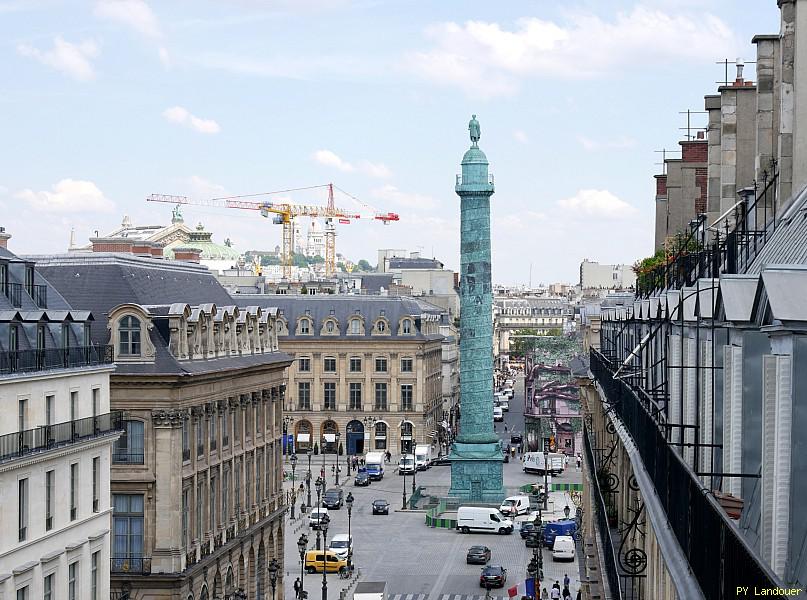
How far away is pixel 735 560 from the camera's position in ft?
29.7

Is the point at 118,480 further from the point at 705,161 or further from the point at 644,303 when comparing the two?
the point at 644,303

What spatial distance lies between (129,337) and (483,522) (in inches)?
1618

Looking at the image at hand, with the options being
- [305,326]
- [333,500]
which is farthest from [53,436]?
[305,326]

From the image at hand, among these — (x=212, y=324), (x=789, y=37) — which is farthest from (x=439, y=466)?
(x=789, y=37)

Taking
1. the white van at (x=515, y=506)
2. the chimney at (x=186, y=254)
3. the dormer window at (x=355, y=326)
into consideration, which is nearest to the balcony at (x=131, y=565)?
the chimney at (x=186, y=254)

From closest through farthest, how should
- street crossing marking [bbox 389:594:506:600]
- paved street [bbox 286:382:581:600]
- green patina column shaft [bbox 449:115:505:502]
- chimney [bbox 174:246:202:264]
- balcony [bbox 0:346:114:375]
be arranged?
balcony [bbox 0:346:114:375] → street crossing marking [bbox 389:594:506:600] → paved street [bbox 286:382:581:600] → chimney [bbox 174:246:202:264] → green patina column shaft [bbox 449:115:505:502]

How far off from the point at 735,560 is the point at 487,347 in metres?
95.2

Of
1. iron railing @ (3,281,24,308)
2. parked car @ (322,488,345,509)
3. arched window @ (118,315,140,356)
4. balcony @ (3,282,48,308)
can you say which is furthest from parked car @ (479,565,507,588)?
iron railing @ (3,281,24,308)

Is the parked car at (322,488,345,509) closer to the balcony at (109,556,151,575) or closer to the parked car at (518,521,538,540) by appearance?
the parked car at (518,521,538,540)

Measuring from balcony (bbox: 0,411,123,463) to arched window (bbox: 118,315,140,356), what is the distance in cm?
774

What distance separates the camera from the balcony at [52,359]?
36719 mm

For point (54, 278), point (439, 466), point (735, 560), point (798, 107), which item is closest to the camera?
point (735, 560)

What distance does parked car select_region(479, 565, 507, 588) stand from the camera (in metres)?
68.5

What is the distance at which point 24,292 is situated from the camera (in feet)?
139
